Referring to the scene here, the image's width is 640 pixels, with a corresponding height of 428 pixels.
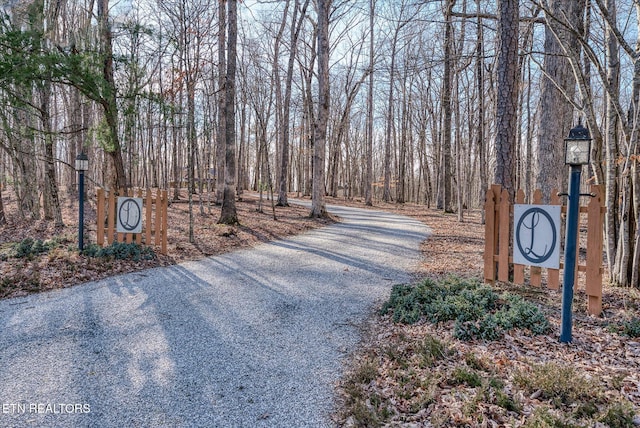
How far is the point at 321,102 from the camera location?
41.1 feet

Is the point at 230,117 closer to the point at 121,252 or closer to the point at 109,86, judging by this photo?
the point at 109,86

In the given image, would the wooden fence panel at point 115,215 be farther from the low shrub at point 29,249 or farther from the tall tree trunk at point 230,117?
the tall tree trunk at point 230,117

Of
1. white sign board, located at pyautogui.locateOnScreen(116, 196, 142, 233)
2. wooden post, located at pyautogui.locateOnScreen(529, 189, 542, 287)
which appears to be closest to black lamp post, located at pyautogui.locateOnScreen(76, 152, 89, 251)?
white sign board, located at pyautogui.locateOnScreen(116, 196, 142, 233)

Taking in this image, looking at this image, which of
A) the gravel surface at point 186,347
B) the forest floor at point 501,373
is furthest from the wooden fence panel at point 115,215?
the forest floor at point 501,373

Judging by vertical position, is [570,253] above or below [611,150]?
below

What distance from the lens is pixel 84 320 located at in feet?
13.0

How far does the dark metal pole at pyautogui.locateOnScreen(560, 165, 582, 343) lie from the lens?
129 inches

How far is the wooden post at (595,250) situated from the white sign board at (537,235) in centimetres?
32

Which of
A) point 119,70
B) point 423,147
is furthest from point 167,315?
point 423,147

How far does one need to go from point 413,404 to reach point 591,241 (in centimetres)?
293

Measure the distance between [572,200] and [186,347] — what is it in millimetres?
3955

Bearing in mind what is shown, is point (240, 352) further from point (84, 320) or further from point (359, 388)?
point (84, 320)

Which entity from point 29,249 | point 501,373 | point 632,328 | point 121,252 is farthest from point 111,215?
point 632,328

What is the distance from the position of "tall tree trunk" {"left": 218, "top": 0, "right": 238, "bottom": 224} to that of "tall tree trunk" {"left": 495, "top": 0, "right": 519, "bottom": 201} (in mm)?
7359
